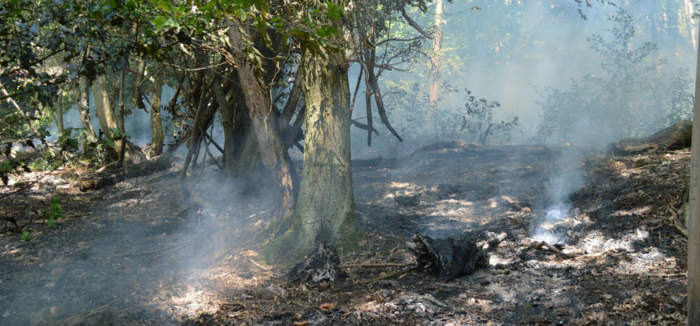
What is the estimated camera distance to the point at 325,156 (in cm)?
512

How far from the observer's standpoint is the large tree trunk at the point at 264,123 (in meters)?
5.51

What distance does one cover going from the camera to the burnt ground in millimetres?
3312

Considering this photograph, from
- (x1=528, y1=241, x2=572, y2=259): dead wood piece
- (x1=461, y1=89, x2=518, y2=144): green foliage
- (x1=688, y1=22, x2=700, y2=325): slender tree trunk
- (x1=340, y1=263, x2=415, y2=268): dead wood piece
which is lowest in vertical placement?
(x1=340, y1=263, x2=415, y2=268): dead wood piece

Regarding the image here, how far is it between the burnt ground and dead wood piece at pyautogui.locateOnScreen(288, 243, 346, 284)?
106 millimetres

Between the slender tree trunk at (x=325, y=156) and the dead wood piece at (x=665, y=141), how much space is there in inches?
202

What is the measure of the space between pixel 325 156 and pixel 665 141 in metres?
5.46

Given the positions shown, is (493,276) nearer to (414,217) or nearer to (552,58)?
(414,217)

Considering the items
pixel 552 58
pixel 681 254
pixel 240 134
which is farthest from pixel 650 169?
pixel 552 58

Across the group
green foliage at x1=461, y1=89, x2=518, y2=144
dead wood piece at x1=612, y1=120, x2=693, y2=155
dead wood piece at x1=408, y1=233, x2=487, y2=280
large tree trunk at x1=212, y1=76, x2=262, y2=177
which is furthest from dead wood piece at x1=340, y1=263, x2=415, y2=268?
green foliage at x1=461, y1=89, x2=518, y2=144

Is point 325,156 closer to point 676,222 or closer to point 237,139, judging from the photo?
point 237,139

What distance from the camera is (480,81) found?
37.2 m

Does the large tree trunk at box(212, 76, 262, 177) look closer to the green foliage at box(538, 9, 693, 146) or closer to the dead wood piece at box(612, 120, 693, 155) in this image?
the dead wood piece at box(612, 120, 693, 155)

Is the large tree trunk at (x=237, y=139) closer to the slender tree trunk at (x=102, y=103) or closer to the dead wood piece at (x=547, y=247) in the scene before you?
the dead wood piece at (x=547, y=247)

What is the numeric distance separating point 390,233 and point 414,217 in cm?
103
